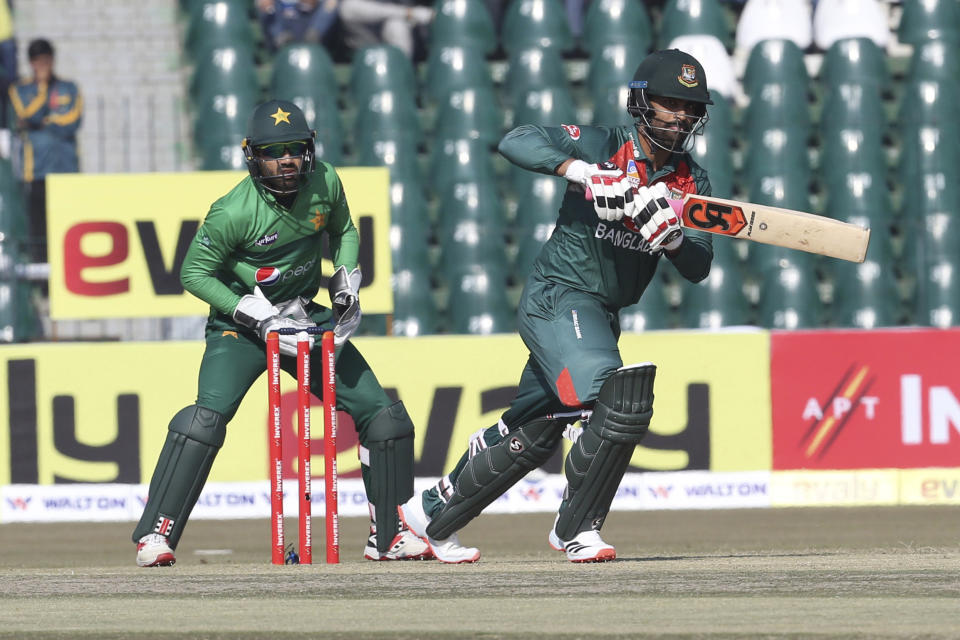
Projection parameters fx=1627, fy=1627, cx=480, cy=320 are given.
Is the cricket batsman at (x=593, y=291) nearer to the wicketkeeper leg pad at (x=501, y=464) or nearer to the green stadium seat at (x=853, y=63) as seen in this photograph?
the wicketkeeper leg pad at (x=501, y=464)

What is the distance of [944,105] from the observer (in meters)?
12.9

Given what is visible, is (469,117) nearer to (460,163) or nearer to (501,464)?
(460,163)

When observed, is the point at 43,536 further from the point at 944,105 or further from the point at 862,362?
the point at 944,105

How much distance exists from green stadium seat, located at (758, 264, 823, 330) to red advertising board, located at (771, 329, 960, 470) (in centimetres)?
161

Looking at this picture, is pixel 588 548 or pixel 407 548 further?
pixel 407 548

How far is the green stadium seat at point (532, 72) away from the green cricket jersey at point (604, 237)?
6976 millimetres

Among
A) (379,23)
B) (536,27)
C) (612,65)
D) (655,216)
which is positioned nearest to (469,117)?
(536,27)

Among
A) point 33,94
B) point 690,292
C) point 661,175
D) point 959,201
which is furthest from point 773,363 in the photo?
point 33,94

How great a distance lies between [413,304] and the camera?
39.3 ft

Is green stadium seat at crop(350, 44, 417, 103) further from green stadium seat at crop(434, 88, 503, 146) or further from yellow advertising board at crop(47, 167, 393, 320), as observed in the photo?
yellow advertising board at crop(47, 167, 393, 320)

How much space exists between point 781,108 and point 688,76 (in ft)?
23.0

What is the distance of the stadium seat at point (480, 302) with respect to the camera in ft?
39.0

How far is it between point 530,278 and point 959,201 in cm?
710

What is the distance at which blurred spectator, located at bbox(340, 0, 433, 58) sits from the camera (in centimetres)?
1367
